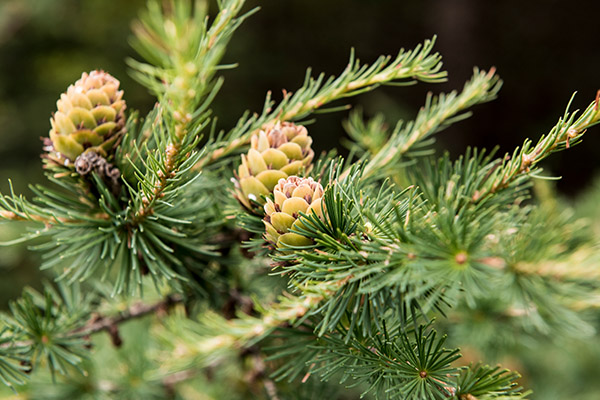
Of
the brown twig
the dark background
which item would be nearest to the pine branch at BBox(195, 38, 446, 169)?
the brown twig

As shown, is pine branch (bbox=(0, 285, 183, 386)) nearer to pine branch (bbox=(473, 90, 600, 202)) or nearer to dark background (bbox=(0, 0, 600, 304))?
pine branch (bbox=(473, 90, 600, 202))

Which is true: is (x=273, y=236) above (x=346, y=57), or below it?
below

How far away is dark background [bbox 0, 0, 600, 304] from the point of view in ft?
10.0

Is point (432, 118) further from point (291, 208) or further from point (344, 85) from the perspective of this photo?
point (291, 208)

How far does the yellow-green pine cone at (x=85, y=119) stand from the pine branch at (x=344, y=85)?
102 mm

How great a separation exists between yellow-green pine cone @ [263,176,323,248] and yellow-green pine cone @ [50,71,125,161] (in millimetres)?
208

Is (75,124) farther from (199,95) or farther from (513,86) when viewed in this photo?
(513,86)

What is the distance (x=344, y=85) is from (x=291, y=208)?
0.18m

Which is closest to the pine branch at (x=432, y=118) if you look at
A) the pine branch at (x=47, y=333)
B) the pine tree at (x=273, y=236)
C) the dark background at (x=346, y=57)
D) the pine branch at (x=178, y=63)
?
the pine tree at (x=273, y=236)

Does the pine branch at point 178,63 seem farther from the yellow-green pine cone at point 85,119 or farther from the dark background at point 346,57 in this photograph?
the dark background at point 346,57

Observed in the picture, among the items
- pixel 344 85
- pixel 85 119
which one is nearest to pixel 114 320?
pixel 85 119

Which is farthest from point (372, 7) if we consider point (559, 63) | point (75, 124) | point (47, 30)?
point (75, 124)

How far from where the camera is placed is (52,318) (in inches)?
22.6

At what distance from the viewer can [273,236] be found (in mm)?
420
